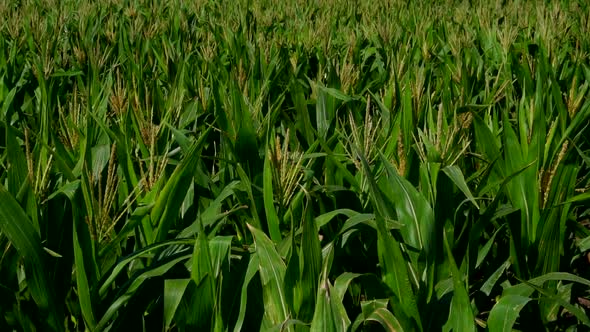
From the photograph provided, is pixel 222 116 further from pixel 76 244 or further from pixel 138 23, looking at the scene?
pixel 138 23

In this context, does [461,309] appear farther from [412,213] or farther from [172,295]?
[172,295]

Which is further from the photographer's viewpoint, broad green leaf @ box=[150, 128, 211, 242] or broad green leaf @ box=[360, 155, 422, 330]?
broad green leaf @ box=[150, 128, 211, 242]

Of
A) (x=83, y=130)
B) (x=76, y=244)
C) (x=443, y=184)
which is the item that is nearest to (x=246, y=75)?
(x=83, y=130)

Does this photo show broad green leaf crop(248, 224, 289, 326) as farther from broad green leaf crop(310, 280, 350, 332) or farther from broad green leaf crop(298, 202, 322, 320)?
broad green leaf crop(310, 280, 350, 332)

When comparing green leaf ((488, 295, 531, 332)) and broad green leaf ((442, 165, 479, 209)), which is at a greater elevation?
broad green leaf ((442, 165, 479, 209))

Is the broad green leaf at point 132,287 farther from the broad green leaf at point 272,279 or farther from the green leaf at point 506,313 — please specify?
the green leaf at point 506,313

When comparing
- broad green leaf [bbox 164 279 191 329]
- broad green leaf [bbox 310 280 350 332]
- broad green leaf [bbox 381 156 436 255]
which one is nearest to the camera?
broad green leaf [bbox 310 280 350 332]

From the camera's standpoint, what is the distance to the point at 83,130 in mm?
2164

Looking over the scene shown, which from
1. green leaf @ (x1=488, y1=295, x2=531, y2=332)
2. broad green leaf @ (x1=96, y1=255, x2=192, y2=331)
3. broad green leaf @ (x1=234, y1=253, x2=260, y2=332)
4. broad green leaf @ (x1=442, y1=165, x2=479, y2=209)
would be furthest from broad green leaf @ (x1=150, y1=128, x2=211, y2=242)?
green leaf @ (x1=488, y1=295, x2=531, y2=332)

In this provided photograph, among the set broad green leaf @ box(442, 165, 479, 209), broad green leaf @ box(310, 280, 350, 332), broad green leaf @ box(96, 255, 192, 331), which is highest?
broad green leaf @ box(310, 280, 350, 332)

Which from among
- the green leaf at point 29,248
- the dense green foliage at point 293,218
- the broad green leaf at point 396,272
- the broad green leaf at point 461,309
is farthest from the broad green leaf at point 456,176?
the green leaf at point 29,248

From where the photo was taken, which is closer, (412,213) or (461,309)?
(461,309)

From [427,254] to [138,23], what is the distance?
353 cm

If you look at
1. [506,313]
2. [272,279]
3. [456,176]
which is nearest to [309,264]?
[272,279]
